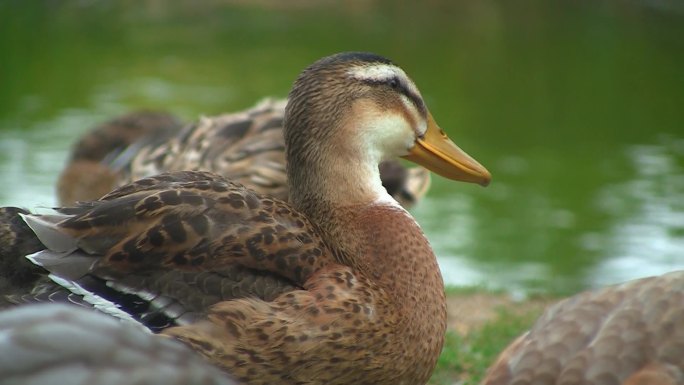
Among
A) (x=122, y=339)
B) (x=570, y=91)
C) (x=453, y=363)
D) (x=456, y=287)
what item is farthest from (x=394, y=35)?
(x=122, y=339)

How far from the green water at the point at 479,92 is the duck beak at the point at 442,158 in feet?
6.70

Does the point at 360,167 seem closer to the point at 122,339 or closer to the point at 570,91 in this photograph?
the point at 122,339

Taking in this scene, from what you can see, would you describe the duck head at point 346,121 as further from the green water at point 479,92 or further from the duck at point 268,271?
the green water at point 479,92

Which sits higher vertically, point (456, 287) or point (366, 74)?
point (366, 74)

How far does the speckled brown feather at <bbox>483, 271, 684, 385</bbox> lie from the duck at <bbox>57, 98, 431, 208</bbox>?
2194 mm

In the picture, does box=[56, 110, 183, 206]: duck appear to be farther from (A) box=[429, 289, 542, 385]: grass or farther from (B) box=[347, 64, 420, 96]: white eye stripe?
(B) box=[347, 64, 420, 96]: white eye stripe

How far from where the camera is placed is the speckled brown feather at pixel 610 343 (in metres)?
3.05

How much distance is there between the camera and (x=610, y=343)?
312 cm

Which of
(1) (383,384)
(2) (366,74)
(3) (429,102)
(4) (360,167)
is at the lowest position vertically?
(3) (429,102)

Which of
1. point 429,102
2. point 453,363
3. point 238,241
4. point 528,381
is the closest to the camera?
point 528,381

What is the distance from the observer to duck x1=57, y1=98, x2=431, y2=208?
5.77 m

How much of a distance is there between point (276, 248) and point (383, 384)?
575 millimetres

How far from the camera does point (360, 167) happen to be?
4113mm

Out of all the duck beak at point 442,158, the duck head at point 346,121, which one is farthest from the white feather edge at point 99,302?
the duck beak at point 442,158
